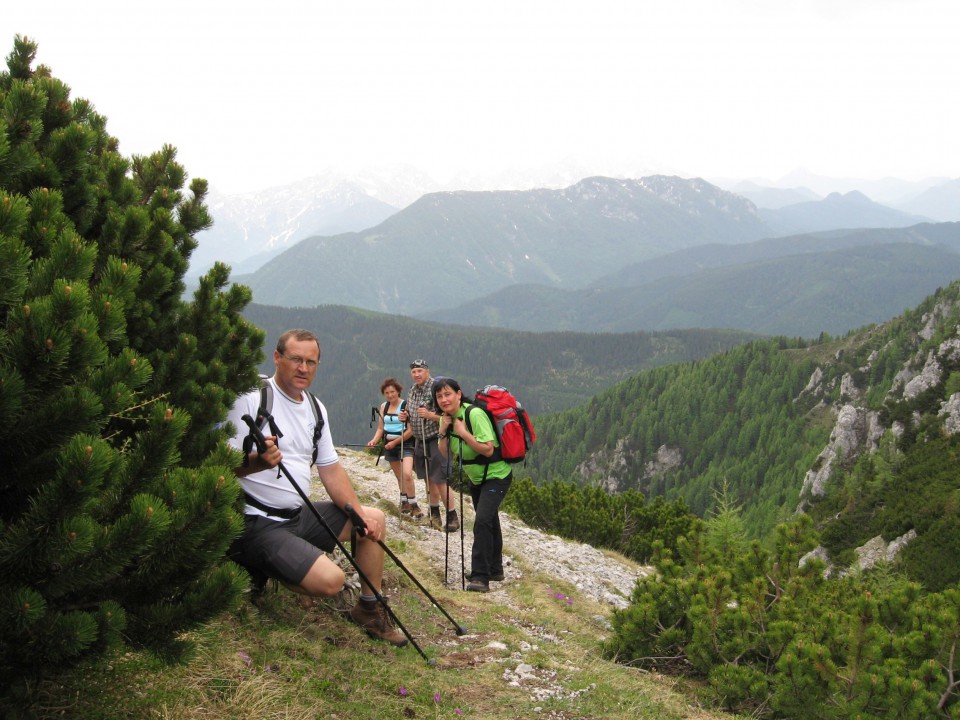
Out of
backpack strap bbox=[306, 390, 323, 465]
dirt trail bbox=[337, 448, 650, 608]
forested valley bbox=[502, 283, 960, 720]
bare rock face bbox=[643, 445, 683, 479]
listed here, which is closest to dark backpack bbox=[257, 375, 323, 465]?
backpack strap bbox=[306, 390, 323, 465]

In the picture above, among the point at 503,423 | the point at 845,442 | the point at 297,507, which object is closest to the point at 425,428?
the point at 503,423

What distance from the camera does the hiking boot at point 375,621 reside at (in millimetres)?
7031

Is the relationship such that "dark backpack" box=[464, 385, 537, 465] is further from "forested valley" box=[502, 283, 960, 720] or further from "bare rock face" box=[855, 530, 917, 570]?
"bare rock face" box=[855, 530, 917, 570]

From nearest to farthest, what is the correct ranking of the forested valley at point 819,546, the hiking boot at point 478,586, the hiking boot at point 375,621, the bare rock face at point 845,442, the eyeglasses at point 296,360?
1. the eyeglasses at point 296,360
2. the forested valley at point 819,546
3. the hiking boot at point 375,621
4. the hiking boot at point 478,586
5. the bare rock face at point 845,442

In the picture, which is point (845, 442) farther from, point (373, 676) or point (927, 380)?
point (373, 676)

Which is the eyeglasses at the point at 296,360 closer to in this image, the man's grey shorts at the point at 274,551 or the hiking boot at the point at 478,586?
the man's grey shorts at the point at 274,551

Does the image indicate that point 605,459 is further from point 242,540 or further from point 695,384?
point 242,540

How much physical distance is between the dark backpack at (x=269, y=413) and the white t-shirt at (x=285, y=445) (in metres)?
0.03

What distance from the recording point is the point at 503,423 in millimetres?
9875

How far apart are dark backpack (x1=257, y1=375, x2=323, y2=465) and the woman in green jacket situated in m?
3.43

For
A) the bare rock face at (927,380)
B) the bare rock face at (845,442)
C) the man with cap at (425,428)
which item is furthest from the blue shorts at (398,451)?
the bare rock face at (845,442)

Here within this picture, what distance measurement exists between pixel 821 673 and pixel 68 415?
6877 mm

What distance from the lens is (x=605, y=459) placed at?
169 metres

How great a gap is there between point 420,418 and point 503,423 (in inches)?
147
